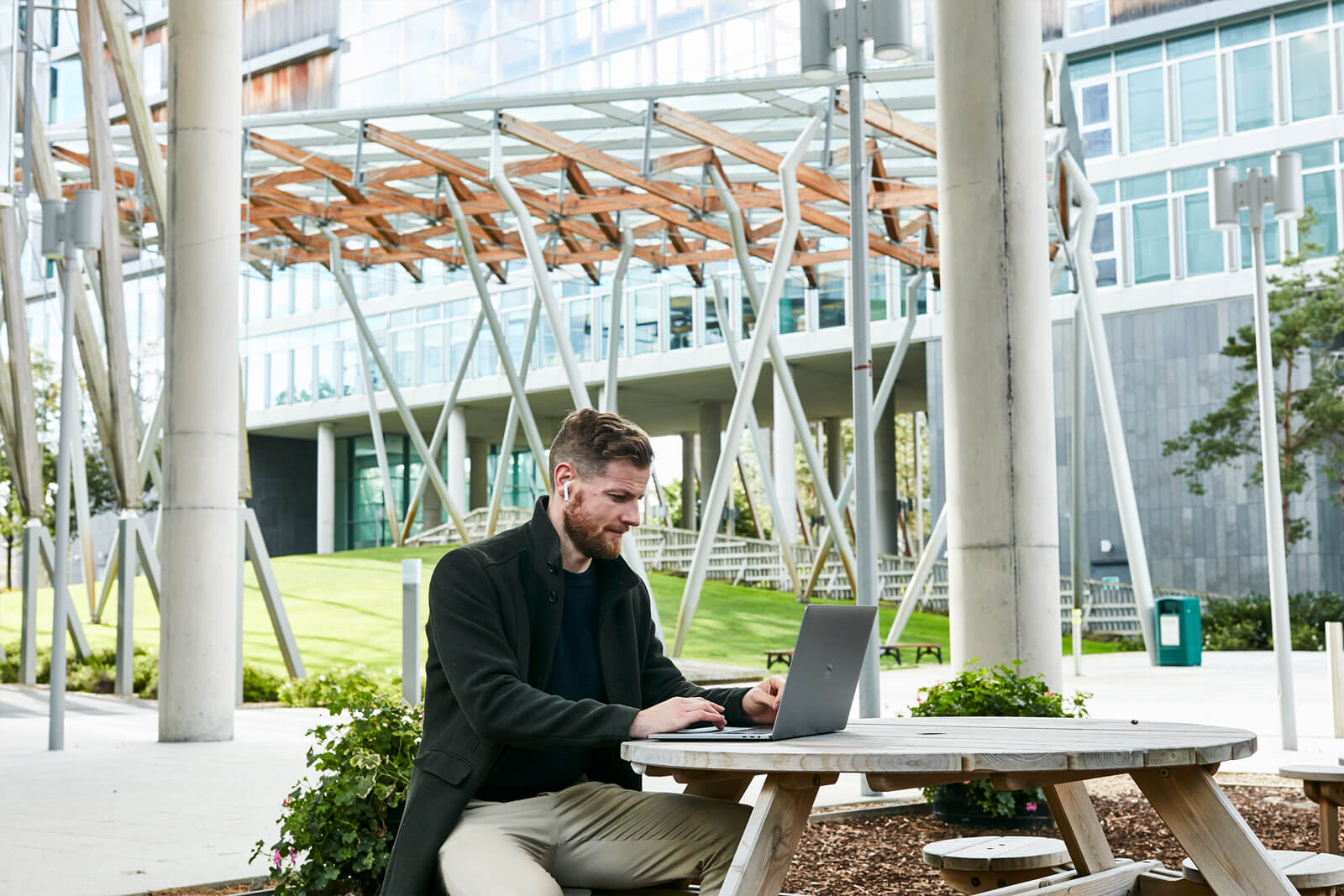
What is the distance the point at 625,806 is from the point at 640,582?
2.03 ft

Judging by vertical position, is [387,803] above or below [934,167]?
below

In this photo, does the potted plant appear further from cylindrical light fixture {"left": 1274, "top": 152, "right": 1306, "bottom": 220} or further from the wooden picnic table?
cylindrical light fixture {"left": 1274, "top": 152, "right": 1306, "bottom": 220}

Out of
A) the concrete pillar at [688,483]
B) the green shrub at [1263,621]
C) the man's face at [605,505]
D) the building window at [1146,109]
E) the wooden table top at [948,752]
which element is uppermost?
the building window at [1146,109]

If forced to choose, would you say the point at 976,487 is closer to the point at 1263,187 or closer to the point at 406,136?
the point at 1263,187

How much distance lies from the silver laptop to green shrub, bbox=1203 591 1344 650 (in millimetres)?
28096

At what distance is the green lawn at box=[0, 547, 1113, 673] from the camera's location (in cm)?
2311

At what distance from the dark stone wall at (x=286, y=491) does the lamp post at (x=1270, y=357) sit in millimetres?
49586

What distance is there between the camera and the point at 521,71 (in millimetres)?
36219

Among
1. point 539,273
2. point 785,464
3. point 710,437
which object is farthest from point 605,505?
point 710,437

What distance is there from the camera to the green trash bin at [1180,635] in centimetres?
2223

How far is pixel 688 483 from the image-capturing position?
176 feet

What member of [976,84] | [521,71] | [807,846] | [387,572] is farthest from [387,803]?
[521,71]

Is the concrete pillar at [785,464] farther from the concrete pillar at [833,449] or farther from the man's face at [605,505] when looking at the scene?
the man's face at [605,505]

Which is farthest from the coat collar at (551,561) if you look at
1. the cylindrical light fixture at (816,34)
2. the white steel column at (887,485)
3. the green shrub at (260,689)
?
the white steel column at (887,485)
